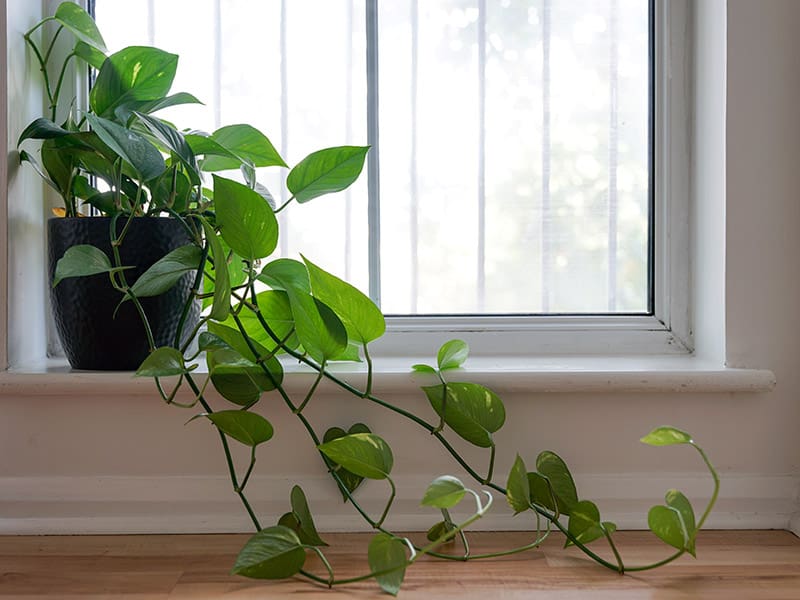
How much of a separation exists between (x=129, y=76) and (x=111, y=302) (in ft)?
0.89

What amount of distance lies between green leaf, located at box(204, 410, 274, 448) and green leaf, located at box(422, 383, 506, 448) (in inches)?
7.4

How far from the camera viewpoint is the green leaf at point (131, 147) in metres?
0.78

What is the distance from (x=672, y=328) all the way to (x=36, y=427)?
885mm

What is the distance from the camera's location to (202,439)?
925mm

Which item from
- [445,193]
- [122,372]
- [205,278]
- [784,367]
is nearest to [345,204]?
[445,193]

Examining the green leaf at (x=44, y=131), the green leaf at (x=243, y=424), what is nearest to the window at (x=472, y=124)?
the green leaf at (x=44, y=131)

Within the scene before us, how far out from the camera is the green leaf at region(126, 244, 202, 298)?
0.77m

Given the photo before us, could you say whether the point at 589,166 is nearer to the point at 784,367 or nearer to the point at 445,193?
the point at 445,193

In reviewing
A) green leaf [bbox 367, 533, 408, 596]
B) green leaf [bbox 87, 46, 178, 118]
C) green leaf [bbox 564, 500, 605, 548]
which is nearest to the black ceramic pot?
green leaf [bbox 87, 46, 178, 118]

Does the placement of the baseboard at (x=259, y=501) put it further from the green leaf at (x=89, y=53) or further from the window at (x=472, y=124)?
the green leaf at (x=89, y=53)

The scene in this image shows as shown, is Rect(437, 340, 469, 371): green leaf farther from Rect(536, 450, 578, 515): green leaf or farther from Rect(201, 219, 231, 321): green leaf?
Rect(201, 219, 231, 321): green leaf

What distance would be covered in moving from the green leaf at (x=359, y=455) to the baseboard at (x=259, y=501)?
0.54 feet

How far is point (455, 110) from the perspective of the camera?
1.15 metres

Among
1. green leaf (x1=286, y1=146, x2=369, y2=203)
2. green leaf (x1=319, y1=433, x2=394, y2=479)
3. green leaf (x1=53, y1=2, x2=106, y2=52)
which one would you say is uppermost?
green leaf (x1=53, y1=2, x2=106, y2=52)
